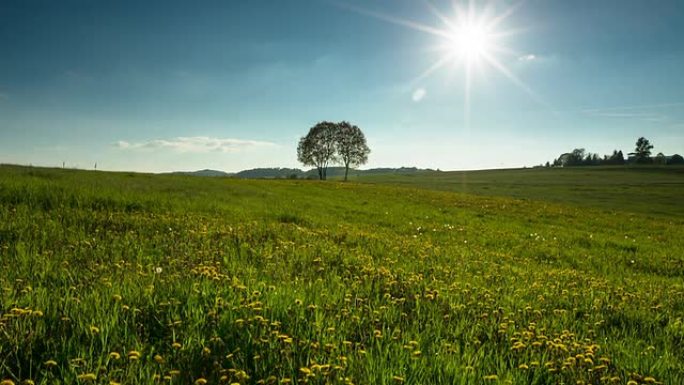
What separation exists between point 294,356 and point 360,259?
4.51 m

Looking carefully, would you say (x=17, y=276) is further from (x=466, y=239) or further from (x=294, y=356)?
(x=466, y=239)

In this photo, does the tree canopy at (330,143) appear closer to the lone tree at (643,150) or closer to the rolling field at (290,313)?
the rolling field at (290,313)

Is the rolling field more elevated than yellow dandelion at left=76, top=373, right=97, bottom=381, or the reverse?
yellow dandelion at left=76, top=373, right=97, bottom=381

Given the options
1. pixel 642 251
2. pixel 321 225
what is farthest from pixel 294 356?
pixel 642 251

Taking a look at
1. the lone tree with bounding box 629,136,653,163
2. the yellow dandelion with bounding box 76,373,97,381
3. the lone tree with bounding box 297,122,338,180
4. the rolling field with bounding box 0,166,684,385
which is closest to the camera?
the yellow dandelion with bounding box 76,373,97,381

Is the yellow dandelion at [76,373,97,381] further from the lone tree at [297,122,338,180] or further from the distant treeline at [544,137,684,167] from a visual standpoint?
the distant treeline at [544,137,684,167]

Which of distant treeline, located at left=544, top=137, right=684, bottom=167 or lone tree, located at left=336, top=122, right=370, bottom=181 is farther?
distant treeline, located at left=544, top=137, right=684, bottom=167

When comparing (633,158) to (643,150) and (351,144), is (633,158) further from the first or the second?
(351,144)

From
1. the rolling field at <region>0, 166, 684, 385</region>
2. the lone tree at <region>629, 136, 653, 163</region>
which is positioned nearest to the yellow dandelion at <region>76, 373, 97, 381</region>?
the rolling field at <region>0, 166, 684, 385</region>

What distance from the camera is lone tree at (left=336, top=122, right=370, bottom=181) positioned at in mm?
93688

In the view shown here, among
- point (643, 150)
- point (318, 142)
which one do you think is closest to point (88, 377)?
point (318, 142)

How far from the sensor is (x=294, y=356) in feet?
9.93

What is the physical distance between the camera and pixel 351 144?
9475 cm

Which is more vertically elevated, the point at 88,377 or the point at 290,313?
the point at 88,377
